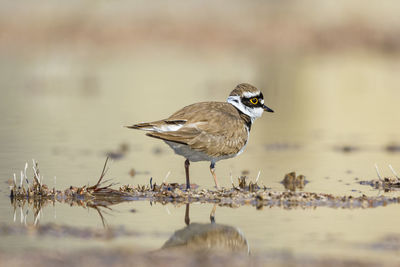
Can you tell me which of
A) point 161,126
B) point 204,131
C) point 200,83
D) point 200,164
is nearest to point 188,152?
point 204,131

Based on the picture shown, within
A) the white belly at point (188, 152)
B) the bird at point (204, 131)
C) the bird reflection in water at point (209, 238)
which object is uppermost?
the bird at point (204, 131)

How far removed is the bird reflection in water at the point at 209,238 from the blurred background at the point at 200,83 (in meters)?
0.30

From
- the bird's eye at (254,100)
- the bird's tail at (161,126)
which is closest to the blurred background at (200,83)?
the bird's eye at (254,100)

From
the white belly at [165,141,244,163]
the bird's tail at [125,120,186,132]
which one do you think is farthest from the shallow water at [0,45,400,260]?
the bird's tail at [125,120,186,132]

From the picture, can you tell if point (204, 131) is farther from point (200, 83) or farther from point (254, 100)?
point (200, 83)

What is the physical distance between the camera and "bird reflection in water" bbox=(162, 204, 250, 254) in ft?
25.8

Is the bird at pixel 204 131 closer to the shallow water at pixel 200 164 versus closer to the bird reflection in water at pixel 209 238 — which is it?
the shallow water at pixel 200 164

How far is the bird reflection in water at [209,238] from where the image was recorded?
7867mm

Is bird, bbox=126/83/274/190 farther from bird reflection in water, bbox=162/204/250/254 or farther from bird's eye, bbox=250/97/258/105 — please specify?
bird reflection in water, bbox=162/204/250/254

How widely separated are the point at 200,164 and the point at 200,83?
13894 mm

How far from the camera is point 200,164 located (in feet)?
46.1

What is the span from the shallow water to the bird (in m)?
0.85

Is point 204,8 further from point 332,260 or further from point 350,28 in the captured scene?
point 332,260

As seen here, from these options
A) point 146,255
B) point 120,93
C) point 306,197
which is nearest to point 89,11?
point 120,93
